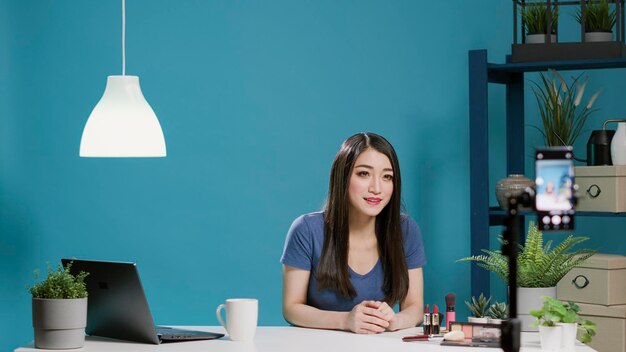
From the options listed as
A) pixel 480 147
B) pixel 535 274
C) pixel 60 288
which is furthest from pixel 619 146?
pixel 60 288

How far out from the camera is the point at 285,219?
4.54 metres

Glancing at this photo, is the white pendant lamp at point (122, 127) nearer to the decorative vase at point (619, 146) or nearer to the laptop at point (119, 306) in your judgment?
the laptop at point (119, 306)

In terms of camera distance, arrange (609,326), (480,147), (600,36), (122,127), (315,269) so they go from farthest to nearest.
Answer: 1. (480,147)
2. (600,36)
3. (609,326)
4. (315,269)
5. (122,127)

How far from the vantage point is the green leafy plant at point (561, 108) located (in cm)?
407

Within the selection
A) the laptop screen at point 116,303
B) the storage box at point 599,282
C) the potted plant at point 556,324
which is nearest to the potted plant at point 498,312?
the potted plant at point 556,324

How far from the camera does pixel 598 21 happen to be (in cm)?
396

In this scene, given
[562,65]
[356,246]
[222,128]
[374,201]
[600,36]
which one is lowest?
[356,246]

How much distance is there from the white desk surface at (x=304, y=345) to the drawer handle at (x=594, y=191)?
120 cm

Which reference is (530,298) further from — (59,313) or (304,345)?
(59,313)

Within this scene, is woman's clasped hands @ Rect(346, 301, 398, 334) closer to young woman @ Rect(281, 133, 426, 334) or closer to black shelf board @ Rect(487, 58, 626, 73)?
young woman @ Rect(281, 133, 426, 334)

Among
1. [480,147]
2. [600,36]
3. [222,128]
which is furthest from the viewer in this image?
[222,128]

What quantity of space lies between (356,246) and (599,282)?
1149mm

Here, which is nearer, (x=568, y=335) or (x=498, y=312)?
(x=568, y=335)

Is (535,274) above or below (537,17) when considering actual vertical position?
below
